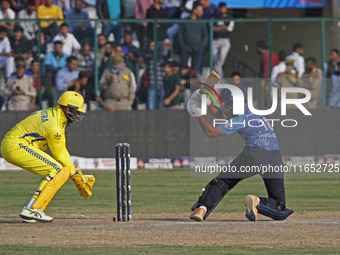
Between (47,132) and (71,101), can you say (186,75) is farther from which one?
(47,132)

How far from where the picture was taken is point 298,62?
928 inches

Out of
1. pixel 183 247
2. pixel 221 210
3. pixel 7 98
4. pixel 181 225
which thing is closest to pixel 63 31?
pixel 7 98

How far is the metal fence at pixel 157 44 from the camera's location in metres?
22.8

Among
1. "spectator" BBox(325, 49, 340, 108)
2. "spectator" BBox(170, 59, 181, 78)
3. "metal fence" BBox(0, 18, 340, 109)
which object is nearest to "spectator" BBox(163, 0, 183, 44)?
"metal fence" BBox(0, 18, 340, 109)

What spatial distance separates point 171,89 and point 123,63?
1.50 meters

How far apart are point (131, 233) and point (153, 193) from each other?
6.38 meters

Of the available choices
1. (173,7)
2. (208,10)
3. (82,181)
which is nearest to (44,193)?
(82,181)

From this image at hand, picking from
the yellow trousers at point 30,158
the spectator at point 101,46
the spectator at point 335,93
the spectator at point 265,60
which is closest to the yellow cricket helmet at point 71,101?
the yellow trousers at point 30,158

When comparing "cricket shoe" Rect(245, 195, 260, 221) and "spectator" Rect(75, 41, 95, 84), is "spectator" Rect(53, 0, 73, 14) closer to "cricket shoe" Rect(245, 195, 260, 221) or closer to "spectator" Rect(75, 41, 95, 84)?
"spectator" Rect(75, 41, 95, 84)

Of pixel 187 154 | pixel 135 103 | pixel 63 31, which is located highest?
pixel 63 31

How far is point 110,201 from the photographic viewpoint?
1636cm

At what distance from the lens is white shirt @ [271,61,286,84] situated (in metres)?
23.4

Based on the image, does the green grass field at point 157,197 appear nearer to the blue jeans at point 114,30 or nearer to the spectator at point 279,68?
the spectator at point 279,68

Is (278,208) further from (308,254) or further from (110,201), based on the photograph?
(110,201)
